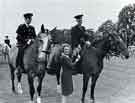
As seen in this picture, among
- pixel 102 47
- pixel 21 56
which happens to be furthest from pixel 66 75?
pixel 21 56

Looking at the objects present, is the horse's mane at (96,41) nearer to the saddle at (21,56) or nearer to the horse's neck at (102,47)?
the horse's neck at (102,47)

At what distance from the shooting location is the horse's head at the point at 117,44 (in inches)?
404

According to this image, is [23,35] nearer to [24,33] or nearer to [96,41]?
[24,33]

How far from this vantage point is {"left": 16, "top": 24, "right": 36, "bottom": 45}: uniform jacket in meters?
11.5

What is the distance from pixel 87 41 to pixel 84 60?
0.68 m

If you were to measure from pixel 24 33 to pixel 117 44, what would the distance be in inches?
136

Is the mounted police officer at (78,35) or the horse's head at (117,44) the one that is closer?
the horse's head at (117,44)

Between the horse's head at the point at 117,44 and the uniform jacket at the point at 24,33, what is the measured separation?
2950 millimetres

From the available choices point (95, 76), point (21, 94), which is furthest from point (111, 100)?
point (21, 94)

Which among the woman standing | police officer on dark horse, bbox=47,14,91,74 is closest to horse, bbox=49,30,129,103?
police officer on dark horse, bbox=47,14,91,74

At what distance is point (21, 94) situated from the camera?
12891 mm

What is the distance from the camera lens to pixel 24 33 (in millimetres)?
11547

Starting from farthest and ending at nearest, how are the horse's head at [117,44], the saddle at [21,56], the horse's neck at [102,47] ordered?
the saddle at [21,56] → the horse's neck at [102,47] → the horse's head at [117,44]

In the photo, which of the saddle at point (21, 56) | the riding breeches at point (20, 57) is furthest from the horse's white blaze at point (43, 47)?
the riding breeches at point (20, 57)
